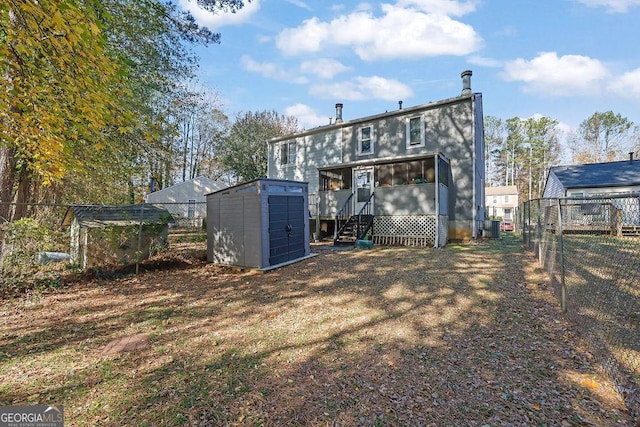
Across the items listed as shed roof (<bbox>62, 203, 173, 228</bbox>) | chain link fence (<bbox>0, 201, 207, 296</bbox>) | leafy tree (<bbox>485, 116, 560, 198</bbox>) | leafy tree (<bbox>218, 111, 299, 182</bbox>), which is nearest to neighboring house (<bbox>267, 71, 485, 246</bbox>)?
chain link fence (<bbox>0, 201, 207, 296</bbox>)

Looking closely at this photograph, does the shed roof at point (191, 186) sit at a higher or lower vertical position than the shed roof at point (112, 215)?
higher

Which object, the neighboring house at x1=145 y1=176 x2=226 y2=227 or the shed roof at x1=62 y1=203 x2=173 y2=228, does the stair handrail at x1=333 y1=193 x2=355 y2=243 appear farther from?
the neighboring house at x1=145 y1=176 x2=226 y2=227

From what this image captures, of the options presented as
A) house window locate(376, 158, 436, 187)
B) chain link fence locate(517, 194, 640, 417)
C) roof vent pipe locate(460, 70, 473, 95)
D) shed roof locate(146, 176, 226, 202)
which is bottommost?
chain link fence locate(517, 194, 640, 417)

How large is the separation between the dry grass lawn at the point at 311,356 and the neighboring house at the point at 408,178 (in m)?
5.28

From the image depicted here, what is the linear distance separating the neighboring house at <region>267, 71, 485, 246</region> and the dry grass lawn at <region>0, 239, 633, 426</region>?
5.28m

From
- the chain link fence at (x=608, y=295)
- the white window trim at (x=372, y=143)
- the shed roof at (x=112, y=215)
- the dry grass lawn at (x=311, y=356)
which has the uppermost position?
the white window trim at (x=372, y=143)

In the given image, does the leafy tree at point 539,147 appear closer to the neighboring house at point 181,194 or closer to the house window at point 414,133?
the house window at point 414,133

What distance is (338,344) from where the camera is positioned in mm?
3502

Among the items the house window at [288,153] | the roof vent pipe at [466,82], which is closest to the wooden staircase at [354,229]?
the house window at [288,153]

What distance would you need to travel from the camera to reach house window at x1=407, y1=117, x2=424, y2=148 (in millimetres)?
13367

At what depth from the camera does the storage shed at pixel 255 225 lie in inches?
285

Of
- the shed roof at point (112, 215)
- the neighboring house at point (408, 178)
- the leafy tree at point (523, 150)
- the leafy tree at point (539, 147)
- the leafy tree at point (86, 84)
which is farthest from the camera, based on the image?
the leafy tree at point (523, 150)

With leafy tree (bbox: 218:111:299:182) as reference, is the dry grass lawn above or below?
below

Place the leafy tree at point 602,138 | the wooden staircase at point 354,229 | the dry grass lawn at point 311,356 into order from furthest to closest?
the leafy tree at point 602,138 < the wooden staircase at point 354,229 < the dry grass lawn at point 311,356
